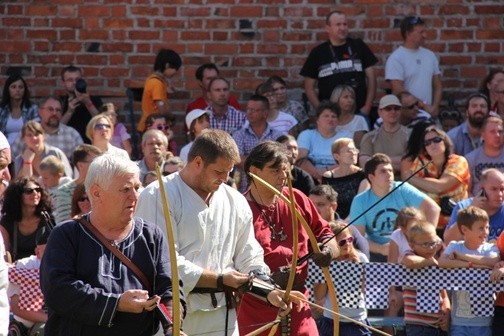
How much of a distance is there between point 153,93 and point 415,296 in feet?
13.5

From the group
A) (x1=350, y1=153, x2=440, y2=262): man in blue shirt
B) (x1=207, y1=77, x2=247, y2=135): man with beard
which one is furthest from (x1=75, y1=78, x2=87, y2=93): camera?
(x1=350, y1=153, x2=440, y2=262): man in blue shirt

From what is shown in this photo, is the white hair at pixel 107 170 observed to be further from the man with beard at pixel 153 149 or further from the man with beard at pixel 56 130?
the man with beard at pixel 56 130

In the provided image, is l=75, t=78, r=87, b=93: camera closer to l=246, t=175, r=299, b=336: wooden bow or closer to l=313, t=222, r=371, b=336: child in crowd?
l=313, t=222, r=371, b=336: child in crowd

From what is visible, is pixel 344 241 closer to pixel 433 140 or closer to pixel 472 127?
pixel 433 140

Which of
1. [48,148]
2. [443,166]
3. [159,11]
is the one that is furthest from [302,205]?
[159,11]

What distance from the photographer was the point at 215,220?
20.0ft

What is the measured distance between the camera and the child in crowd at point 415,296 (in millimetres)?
8484

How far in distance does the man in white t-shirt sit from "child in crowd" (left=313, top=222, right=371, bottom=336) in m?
3.28

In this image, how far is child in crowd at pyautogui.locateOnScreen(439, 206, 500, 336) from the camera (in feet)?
27.7

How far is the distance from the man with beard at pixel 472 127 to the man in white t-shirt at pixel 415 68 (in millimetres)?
691

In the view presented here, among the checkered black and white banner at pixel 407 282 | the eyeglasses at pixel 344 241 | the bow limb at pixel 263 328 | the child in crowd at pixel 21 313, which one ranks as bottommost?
the child in crowd at pixel 21 313

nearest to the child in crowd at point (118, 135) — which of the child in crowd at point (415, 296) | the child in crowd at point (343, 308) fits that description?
the child in crowd at point (343, 308)

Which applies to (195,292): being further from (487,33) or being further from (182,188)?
(487,33)

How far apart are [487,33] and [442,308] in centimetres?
449
